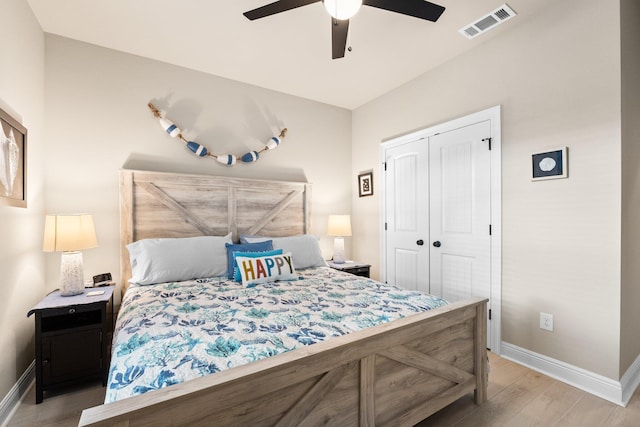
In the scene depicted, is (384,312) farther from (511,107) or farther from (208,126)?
(208,126)

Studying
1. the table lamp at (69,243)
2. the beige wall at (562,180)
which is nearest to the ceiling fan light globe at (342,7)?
the beige wall at (562,180)

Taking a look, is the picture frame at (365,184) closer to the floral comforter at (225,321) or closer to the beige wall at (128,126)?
the beige wall at (128,126)

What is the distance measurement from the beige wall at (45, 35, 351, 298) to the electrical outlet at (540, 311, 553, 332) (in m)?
2.77

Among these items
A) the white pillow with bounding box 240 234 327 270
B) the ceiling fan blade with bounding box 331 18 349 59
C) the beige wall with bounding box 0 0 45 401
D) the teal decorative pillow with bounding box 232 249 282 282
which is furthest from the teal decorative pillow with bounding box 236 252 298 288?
the ceiling fan blade with bounding box 331 18 349 59

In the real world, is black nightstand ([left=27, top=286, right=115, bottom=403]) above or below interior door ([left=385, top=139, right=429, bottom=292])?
below

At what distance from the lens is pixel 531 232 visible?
238 centimetres

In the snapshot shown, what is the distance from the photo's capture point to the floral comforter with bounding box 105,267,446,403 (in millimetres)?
1166

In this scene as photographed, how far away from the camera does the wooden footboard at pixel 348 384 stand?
971mm

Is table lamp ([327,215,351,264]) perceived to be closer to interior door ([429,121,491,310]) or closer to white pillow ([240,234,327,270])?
white pillow ([240,234,327,270])

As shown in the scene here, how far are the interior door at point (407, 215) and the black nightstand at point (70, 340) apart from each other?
9.28 ft

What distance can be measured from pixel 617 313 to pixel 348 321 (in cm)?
182

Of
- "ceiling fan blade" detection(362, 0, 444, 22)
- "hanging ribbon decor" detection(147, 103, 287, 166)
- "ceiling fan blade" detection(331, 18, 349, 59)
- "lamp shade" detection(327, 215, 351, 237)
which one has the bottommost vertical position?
"lamp shade" detection(327, 215, 351, 237)

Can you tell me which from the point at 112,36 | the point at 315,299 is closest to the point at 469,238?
the point at 315,299

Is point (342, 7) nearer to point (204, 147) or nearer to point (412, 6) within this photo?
point (412, 6)
